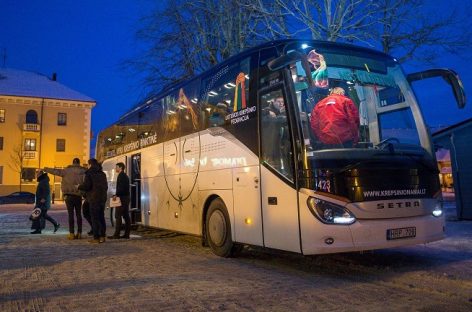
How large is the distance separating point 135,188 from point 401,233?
8528 mm

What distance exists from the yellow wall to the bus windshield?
5072 cm

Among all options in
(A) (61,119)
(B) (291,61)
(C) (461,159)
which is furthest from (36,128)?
(B) (291,61)

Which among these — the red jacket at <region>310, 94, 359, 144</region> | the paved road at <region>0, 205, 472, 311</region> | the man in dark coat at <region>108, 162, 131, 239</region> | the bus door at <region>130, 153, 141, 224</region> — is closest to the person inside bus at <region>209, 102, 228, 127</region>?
the red jacket at <region>310, 94, 359, 144</region>

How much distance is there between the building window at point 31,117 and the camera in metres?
52.8

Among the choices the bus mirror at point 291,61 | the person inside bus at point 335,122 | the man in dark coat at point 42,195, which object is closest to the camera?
the bus mirror at point 291,61

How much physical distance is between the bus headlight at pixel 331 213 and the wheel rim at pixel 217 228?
2526 millimetres

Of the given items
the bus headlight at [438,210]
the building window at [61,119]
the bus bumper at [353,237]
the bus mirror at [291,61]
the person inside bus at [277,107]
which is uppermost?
the building window at [61,119]

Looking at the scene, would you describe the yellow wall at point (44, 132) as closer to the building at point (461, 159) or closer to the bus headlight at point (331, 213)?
the building at point (461, 159)

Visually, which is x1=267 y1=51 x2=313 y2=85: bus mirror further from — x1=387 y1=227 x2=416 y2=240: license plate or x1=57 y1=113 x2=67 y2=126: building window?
x1=57 y1=113 x2=67 y2=126: building window

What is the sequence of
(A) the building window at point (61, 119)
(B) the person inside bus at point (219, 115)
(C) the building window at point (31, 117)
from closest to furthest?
(B) the person inside bus at point (219, 115) → (C) the building window at point (31, 117) → (A) the building window at point (61, 119)

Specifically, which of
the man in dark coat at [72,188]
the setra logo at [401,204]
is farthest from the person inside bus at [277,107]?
the man in dark coat at [72,188]

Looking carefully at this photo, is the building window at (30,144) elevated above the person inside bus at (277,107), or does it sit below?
above

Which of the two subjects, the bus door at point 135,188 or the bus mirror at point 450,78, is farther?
the bus door at point 135,188

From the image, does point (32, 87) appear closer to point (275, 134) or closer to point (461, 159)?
point (461, 159)
